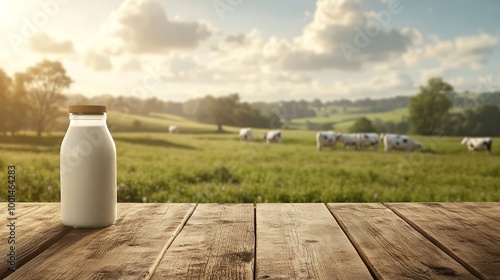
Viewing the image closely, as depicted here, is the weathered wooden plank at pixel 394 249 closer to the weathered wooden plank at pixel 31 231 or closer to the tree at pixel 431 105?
the weathered wooden plank at pixel 31 231

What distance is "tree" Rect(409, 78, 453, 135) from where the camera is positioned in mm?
14367

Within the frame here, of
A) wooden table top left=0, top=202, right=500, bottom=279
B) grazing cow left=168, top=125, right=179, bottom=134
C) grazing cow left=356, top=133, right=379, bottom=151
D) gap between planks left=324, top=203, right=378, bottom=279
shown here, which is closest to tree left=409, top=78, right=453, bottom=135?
grazing cow left=356, top=133, right=379, bottom=151

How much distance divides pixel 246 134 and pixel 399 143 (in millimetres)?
5300

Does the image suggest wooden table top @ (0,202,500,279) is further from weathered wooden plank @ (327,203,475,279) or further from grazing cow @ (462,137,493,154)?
grazing cow @ (462,137,493,154)

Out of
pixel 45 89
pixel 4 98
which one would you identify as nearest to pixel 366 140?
pixel 45 89

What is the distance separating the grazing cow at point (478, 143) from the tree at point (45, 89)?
32.2ft

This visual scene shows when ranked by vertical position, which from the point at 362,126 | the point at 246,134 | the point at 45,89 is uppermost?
the point at 45,89

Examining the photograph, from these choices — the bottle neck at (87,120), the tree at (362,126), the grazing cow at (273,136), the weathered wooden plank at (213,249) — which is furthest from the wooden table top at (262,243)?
the tree at (362,126)

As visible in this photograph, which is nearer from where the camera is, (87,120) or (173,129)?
(87,120)

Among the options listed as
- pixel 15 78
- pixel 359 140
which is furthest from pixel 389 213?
pixel 359 140

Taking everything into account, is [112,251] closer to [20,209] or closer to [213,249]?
[213,249]

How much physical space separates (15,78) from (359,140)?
9.99 meters

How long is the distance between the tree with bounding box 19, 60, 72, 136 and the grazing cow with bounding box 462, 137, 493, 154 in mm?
9811

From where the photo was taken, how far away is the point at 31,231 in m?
1.69
